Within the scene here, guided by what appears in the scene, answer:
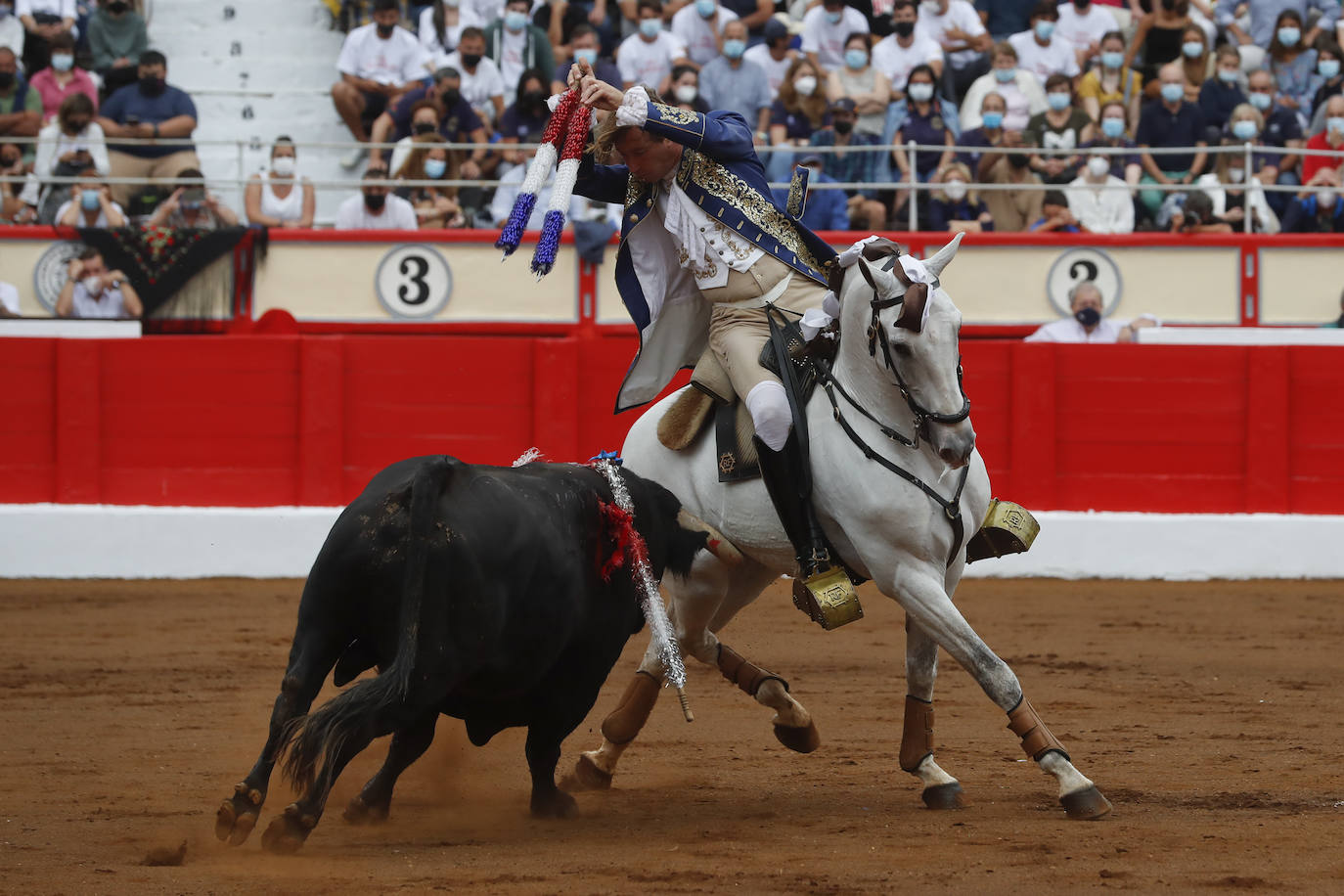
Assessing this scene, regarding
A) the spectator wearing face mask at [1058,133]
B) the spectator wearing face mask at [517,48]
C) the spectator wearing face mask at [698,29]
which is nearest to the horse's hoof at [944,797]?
the spectator wearing face mask at [1058,133]

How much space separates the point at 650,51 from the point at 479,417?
3.79 m

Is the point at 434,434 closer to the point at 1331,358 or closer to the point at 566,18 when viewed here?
the point at 566,18

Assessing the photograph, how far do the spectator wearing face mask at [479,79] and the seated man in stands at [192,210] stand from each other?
1986mm

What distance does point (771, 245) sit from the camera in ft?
17.3

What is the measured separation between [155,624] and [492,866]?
493 centimetres

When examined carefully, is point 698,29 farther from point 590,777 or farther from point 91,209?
point 590,777

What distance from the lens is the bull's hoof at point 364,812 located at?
4.61 meters

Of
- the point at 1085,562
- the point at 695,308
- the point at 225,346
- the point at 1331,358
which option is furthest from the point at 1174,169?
the point at 695,308

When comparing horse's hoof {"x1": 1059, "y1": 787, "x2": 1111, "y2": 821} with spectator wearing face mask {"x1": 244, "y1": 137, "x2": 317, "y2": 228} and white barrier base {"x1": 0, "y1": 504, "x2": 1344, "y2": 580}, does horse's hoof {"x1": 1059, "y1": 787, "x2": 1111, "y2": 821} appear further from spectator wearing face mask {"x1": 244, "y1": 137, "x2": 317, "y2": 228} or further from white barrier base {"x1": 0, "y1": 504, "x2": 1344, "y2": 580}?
spectator wearing face mask {"x1": 244, "y1": 137, "x2": 317, "y2": 228}

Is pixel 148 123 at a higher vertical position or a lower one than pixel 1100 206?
higher

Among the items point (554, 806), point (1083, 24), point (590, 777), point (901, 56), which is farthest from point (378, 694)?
point (1083, 24)

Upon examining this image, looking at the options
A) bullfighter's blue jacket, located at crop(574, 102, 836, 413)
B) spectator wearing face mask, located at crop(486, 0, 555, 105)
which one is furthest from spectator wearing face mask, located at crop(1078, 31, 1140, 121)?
bullfighter's blue jacket, located at crop(574, 102, 836, 413)

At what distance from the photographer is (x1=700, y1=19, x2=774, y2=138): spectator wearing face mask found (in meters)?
12.3

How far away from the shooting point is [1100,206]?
39.3ft
